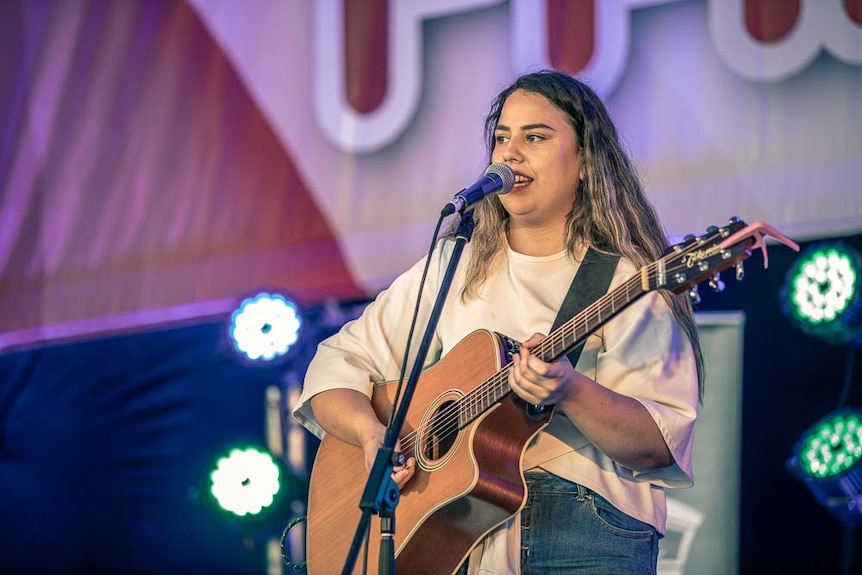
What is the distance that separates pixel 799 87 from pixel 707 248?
201 cm

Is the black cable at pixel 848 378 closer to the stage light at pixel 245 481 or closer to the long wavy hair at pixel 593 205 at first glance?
the long wavy hair at pixel 593 205

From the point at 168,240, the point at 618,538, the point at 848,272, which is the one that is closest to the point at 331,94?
the point at 168,240

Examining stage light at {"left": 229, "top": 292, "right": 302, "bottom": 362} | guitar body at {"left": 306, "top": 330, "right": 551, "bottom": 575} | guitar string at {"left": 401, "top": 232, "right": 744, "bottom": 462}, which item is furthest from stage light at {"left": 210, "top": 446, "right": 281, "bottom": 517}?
guitar string at {"left": 401, "top": 232, "right": 744, "bottom": 462}

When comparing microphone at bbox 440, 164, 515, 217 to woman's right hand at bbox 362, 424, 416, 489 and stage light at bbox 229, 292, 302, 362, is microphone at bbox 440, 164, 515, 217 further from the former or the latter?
stage light at bbox 229, 292, 302, 362

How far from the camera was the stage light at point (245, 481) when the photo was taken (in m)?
4.25

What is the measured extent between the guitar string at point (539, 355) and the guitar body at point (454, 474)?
11 mm

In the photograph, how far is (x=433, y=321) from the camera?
8.08ft

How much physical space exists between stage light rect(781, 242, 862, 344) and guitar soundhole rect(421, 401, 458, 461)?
161 cm

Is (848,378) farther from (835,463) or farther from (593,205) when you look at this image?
(593,205)

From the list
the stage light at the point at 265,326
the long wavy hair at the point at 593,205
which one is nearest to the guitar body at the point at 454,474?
the long wavy hair at the point at 593,205

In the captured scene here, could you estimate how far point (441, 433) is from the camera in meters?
2.77

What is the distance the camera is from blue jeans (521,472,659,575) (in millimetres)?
2633

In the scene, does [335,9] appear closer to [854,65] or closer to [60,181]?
[60,181]

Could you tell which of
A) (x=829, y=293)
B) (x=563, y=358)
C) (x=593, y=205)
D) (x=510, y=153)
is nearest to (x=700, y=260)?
(x=563, y=358)
